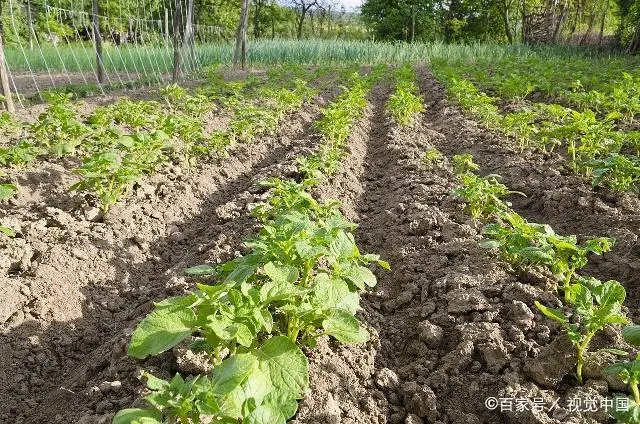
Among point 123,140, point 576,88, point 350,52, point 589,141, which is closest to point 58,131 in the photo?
point 123,140

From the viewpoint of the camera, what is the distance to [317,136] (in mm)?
7016

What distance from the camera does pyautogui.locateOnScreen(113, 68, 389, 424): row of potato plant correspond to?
160 centimetres

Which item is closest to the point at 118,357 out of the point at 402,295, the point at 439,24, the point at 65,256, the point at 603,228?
the point at 65,256

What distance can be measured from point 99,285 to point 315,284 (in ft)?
6.06

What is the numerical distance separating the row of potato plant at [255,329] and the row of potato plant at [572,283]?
940 millimetres

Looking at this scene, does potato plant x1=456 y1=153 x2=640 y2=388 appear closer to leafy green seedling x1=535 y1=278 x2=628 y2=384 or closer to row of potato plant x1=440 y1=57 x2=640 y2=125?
leafy green seedling x1=535 y1=278 x2=628 y2=384

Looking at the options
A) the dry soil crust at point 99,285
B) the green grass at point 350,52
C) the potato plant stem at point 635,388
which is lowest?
the dry soil crust at point 99,285

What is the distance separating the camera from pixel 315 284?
93.9 inches

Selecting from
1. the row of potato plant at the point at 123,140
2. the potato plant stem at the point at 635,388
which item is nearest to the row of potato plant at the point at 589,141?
the potato plant stem at the point at 635,388

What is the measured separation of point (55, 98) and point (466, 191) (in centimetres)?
483

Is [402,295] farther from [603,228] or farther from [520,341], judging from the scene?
[603,228]

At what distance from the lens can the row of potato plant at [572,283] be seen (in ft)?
6.61

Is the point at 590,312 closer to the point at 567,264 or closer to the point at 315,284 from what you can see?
the point at 567,264

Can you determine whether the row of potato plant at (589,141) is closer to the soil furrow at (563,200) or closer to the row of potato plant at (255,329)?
the soil furrow at (563,200)
